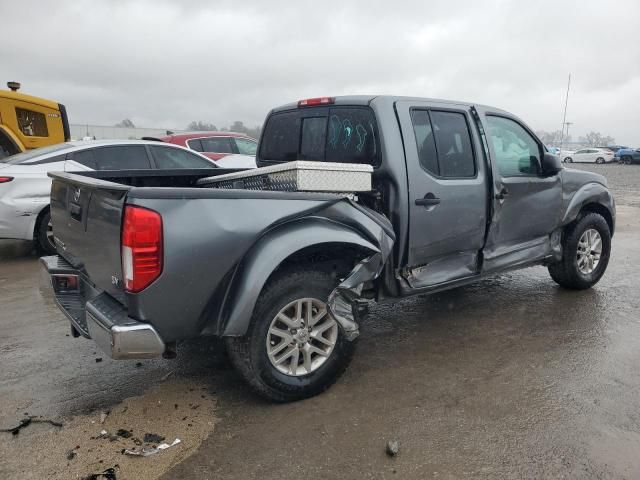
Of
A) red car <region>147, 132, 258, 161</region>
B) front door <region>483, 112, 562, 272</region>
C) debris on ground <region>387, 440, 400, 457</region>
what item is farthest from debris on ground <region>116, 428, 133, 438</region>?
red car <region>147, 132, 258, 161</region>

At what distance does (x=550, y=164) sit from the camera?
4.60 m

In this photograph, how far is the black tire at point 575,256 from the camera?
5031 mm

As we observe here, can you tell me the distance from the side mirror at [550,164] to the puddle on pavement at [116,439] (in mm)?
3539

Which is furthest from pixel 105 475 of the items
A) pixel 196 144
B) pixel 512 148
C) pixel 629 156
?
pixel 629 156

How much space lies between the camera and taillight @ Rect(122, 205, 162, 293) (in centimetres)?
245

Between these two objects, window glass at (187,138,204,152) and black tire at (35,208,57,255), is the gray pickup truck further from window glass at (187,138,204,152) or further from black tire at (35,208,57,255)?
window glass at (187,138,204,152)

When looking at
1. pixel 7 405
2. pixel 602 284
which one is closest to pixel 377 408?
pixel 7 405

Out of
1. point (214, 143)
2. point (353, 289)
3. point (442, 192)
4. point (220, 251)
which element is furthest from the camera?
point (214, 143)

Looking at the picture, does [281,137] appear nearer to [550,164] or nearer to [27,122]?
[550,164]

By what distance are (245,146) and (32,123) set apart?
13.5 feet

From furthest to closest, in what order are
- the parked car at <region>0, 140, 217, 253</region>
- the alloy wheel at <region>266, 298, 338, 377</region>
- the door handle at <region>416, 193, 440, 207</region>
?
the parked car at <region>0, 140, 217, 253</region>, the door handle at <region>416, 193, 440, 207</region>, the alloy wheel at <region>266, 298, 338, 377</region>

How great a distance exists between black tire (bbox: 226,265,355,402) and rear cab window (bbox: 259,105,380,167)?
41.0 inches

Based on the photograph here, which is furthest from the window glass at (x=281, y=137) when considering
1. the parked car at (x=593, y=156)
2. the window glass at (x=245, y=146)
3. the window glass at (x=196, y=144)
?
the parked car at (x=593, y=156)

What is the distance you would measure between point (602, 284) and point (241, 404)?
4492 millimetres
